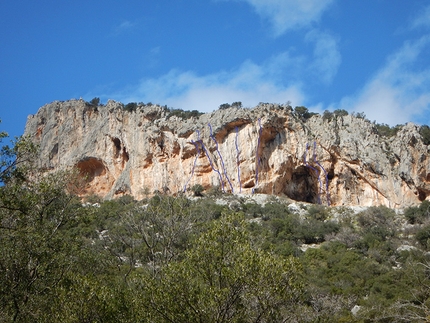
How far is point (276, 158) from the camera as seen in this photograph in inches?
1785

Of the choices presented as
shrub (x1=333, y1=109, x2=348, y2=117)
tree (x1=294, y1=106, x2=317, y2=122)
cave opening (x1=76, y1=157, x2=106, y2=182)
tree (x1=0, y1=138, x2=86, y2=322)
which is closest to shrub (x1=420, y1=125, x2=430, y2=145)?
shrub (x1=333, y1=109, x2=348, y2=117)

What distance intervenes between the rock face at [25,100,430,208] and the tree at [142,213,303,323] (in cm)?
3053

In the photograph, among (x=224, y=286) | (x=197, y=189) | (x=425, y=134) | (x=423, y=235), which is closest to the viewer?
(x=224, y=286)

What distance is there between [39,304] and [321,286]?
16.2m

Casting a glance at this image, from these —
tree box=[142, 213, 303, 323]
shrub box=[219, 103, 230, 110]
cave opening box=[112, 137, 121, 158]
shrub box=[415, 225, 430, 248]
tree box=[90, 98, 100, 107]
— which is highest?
tree box=[90, 98, 100, 107]

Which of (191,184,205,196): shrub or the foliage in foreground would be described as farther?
(191,184,205,196): shrub

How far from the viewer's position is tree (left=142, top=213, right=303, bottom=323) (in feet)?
43.9

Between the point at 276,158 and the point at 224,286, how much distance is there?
32.1 meters

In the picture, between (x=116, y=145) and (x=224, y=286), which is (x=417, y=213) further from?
(x=224, y=286)

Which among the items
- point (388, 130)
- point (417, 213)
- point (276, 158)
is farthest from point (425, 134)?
point (276, 158)

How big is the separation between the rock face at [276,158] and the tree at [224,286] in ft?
100

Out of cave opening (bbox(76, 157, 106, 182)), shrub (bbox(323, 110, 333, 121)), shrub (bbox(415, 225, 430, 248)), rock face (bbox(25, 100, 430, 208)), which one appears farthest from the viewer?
cave opening (bbox(76, 157, 106, 182))

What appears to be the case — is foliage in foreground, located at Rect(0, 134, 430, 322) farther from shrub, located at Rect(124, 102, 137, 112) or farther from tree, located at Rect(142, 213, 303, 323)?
shrub, located at Rect(124, 102, 137, 112)

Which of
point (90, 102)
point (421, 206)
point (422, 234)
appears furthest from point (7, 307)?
point (90, 102)
